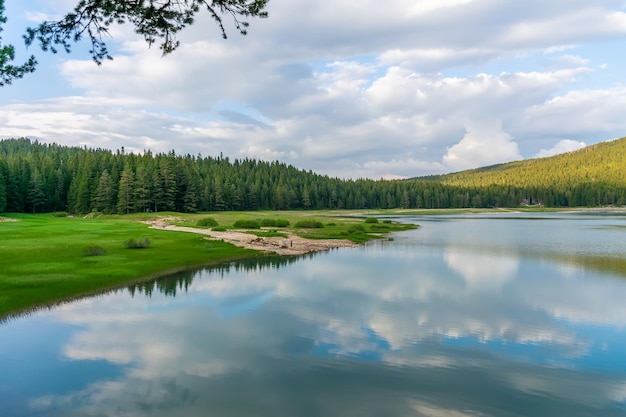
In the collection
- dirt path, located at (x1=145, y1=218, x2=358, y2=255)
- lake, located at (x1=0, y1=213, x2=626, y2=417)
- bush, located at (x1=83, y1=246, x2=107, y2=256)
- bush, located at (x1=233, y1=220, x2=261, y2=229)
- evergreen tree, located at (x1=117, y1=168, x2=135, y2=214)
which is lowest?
lake, located at (x1=0, y1=213, x2=626, y2=417)

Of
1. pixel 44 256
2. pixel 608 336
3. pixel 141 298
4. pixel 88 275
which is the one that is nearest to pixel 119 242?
pixel 44 256

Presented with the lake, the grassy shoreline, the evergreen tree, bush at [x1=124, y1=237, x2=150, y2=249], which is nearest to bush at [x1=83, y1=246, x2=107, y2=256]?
the grassy shoreline

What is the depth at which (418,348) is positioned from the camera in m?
17.8

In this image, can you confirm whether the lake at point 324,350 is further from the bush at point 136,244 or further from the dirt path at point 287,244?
the dirt path at point 287,244

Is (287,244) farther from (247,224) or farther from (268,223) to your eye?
(268,223)

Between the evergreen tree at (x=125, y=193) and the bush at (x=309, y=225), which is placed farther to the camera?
the evergreen tree at (x=125, y=193)

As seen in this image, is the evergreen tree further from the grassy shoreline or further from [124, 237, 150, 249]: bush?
[124, 237, 150, 249]: bush

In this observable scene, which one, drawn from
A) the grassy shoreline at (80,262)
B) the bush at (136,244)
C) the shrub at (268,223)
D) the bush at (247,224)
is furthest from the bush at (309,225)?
the bush at (136,244)

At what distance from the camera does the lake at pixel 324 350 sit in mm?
12977

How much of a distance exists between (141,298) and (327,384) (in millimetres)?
15326

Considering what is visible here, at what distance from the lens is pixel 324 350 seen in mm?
17422

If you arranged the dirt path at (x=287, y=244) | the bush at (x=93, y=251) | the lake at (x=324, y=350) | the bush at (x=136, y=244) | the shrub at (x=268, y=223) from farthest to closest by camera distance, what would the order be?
the shrub at (x=268, y=223), the dirt path at (x=287, y=244), the bush at (x=136, y=244), the bush at (x=93, y=251), the lake at (x=324, y=350)

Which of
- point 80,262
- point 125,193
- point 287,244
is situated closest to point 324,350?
point 80,262

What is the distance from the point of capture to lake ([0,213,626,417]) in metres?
13.0
